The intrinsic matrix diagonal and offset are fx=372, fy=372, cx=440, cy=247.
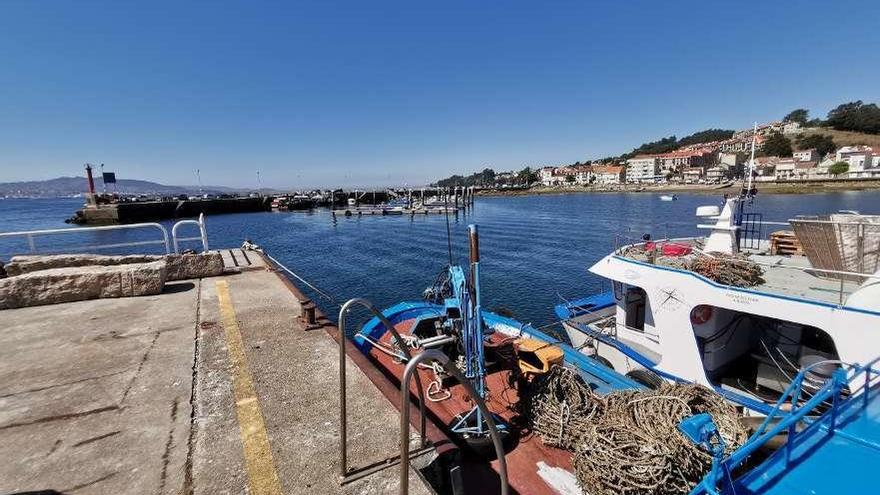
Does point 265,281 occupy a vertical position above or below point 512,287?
above

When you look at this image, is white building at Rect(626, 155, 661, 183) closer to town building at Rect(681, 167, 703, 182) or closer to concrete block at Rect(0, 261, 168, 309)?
town building at Rect(681, 167, 703, 182)

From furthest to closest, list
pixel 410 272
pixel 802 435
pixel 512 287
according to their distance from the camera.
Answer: pixel 410 272 → pixel 512 287 → pixel 802 435

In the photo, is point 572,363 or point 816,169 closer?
point 572,363

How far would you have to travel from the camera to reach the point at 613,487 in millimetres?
4254

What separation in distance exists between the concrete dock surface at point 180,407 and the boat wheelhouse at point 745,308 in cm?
728

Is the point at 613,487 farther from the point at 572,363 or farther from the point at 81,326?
the point at 81,326

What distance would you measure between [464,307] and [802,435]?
4229mm

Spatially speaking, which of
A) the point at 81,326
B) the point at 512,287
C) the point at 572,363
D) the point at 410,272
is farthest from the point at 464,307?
the point at 410,272

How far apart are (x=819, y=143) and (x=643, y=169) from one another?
49964 mm

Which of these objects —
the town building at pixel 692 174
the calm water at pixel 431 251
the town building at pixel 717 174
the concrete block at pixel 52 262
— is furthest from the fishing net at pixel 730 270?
the town building at pixel 692 174

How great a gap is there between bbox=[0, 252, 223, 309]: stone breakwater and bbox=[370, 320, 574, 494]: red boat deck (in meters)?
5.16

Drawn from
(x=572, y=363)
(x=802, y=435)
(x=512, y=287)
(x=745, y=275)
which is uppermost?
(x=745, y=275)

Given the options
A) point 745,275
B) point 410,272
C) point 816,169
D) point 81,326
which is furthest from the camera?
point 816,169

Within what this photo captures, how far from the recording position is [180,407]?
382 centimetres
